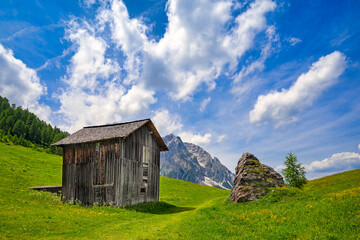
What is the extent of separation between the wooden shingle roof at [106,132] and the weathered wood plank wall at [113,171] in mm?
741

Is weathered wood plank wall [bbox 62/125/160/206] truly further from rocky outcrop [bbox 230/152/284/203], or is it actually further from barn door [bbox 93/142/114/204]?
rocky outcrop [bbox 230/152/284/203]

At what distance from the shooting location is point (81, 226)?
1622 centimetres

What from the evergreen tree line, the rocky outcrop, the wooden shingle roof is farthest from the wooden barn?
the evergreen tree line

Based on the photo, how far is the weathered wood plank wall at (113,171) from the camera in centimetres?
2667

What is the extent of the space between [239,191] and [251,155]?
6.54 metres

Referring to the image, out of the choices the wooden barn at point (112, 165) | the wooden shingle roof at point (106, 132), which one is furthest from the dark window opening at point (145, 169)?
the wooden shingle roof at point (106, 132)

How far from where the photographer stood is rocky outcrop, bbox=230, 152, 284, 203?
24.2 m

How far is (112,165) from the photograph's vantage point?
87.8 ft

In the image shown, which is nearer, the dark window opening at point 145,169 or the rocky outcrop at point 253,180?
the rocky outcrop at point 253,180

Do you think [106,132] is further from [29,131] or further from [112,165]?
[29,131]

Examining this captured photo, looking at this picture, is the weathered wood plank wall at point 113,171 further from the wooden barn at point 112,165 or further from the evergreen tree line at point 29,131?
the evergreen tree line at point 29,131

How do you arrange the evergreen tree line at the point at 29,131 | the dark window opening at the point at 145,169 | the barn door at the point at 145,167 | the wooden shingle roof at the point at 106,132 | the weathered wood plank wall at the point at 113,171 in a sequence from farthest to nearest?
1. the evergreen tree line at the point at 29,131
2. the dark window opening at the point at 145,169
3. the barn door at the point at 145,167
4. the wooden shingle roof at the point at 106,132
5. the weathered wood plank wall at the point at 113,171

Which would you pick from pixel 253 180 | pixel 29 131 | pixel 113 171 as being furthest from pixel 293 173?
pixel 29 131

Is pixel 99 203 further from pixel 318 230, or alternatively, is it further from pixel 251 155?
pixel 318 230
